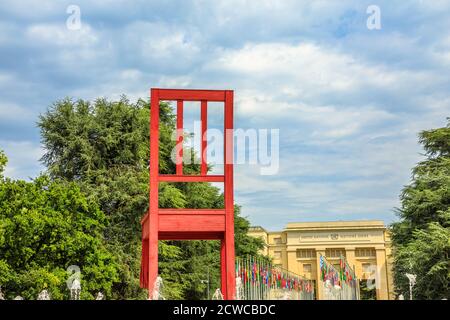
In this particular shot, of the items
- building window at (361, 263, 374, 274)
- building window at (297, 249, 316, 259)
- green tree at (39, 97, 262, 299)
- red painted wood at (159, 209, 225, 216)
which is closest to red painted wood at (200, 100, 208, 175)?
red painted wood at (159, 209, 225, 216)

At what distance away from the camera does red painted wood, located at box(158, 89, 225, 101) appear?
7.82 meters

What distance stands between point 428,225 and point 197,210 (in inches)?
481

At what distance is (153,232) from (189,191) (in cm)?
1423

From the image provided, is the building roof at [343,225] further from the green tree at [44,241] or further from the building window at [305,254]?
the green tree at [44,241]

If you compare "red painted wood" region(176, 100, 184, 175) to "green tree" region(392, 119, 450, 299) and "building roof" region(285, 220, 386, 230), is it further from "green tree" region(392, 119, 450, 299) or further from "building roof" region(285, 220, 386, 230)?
"building roof" region(285, 220, 386, 230)

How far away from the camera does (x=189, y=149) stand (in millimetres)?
21844

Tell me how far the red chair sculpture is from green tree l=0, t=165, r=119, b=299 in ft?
21.0

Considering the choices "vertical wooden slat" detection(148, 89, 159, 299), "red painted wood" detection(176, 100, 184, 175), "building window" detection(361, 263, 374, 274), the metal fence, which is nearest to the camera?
"vertical wooden slat" detection(148, 89, 159, 299)

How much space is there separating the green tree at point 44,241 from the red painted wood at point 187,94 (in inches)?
259

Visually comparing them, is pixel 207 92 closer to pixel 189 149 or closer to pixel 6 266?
pixel 6 266

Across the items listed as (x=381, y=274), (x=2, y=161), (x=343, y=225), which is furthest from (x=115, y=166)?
(x=381, y=274)

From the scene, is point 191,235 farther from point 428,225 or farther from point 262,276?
point 428,225

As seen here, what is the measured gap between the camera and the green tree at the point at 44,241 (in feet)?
43.6

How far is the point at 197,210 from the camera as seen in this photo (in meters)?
7.68
